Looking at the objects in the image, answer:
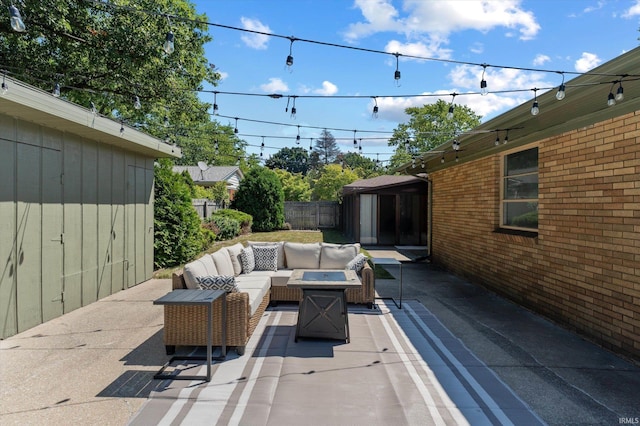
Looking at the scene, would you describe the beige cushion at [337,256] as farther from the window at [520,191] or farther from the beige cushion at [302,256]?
the window at [520,191]

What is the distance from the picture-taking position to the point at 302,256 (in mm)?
6457

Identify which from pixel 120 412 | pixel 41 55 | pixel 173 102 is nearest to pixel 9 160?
pixel 120 412

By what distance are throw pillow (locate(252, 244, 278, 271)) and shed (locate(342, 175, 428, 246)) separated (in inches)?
310

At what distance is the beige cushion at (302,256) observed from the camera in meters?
6.43

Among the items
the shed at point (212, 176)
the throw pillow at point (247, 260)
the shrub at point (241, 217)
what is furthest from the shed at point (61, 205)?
the shed at point (212, 176)

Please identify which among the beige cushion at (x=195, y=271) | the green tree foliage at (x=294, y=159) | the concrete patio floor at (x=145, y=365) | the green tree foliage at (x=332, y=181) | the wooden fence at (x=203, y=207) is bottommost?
the concrete patio floor at (x=145, y=365)

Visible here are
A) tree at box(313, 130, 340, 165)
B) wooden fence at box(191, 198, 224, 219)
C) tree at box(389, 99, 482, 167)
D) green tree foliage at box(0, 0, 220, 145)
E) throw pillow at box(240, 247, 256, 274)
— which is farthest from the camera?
tree at box(313, 130, 340, 165)

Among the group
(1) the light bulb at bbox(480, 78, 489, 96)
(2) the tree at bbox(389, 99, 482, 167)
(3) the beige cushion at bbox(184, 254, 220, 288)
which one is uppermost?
(2) the tree at bbox(389, 99, 482, 167)

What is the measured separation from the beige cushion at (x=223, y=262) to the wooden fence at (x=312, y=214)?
14530mm

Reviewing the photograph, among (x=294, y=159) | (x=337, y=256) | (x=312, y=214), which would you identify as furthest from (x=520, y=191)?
(x=294, y=159)

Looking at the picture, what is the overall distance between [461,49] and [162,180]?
23.3 feet

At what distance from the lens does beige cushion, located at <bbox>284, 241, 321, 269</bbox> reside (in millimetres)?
6426

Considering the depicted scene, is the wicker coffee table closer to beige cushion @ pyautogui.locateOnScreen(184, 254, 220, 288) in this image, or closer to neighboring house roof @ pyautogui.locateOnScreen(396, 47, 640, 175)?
beige cushion @ pyautogui.locateOnScreen(184, 254, 220, 288)

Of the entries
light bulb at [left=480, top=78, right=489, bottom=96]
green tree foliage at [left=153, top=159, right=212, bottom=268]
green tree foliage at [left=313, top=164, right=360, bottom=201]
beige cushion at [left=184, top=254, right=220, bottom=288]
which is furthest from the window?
green tree foliage at [left=313, top=164, right=360, bottom=201]
